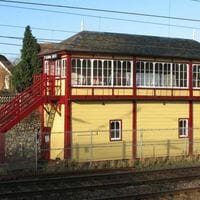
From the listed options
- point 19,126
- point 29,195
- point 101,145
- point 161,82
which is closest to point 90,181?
point 29,195

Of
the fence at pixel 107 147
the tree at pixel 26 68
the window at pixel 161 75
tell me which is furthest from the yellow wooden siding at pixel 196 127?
the tree at pixel 26 68

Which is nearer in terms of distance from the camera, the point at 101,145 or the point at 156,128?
the point at 101,145

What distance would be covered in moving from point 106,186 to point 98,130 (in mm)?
8725

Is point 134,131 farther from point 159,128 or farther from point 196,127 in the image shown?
point 196,127

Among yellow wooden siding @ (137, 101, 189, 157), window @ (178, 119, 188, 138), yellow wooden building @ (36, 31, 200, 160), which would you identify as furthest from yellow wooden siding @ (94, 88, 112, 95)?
window @ (178, 119, 188, 138)

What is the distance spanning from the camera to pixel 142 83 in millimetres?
28016

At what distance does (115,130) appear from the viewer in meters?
27.2

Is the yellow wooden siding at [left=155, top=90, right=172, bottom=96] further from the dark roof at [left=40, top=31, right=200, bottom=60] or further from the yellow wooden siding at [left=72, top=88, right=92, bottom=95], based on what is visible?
the yellow wooden siding at [left=72, top=88, right=92, bottom=95]

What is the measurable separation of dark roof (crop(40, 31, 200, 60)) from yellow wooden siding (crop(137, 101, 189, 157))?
2.75 m

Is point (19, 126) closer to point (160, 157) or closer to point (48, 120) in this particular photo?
point (48, 120)

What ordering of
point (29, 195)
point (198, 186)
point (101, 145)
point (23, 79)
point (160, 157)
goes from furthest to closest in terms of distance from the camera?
1. point (23, 79)
2. point (160, 157)
3. point (101, 145)
4. point (198, 186)
5. point (29, 195)

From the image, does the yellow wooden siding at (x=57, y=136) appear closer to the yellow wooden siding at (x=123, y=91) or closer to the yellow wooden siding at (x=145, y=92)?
the yellow wooden siding at (x=123, y=91)

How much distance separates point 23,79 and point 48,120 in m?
17.9

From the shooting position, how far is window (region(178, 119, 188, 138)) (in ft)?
97.0
